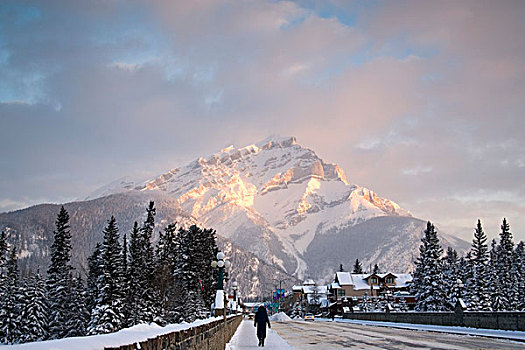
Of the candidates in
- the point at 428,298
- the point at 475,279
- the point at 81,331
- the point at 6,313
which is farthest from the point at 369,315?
the point at 6,313

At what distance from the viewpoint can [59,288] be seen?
65188mm

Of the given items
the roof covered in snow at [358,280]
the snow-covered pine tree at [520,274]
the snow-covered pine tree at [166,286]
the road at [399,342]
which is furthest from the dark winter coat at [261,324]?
the roof covered in snow at [358,280]

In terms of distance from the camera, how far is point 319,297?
558 ft

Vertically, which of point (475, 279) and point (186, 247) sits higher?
point (186, 247)

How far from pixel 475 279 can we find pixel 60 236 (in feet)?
185

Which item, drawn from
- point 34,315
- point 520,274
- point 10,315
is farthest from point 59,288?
point 520,274

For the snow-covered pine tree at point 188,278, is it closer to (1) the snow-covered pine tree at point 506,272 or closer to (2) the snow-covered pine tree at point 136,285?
(2) the snow-covered pine tree at point 136,285

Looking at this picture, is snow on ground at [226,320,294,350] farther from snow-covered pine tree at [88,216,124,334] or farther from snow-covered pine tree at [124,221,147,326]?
snow-covered pine tree at [124,221,147,326]

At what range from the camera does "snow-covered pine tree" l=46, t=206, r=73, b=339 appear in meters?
62.7

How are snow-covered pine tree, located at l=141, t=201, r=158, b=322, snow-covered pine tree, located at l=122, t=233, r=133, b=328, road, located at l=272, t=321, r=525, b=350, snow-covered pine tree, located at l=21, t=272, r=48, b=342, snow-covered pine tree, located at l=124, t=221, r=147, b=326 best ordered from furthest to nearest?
snow-covered pine tree, located at l=141, t=201, r=158, b=322 → snow-covered pine tree, located at l=124, t=221, r=147, b=326 → snow-covered pine tree, located at l=122, t=233, r=133, b=328 → snow-covered pine tree, located at l=21, t=272, r=48, b=342 → road, located at l=272, t=321, r=525, b=350

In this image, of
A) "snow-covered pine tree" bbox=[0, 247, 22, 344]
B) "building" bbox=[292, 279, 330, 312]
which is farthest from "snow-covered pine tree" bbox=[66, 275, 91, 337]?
"building" bbox=[292, 279, 330, 312]

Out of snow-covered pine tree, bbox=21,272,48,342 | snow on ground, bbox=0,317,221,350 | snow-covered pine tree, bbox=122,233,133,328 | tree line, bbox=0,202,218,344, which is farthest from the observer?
snow-covered pine tree, bbox=122,233,133,328

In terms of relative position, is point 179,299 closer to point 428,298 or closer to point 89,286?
point 89,286

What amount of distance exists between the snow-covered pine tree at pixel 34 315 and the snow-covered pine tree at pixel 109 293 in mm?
5276
